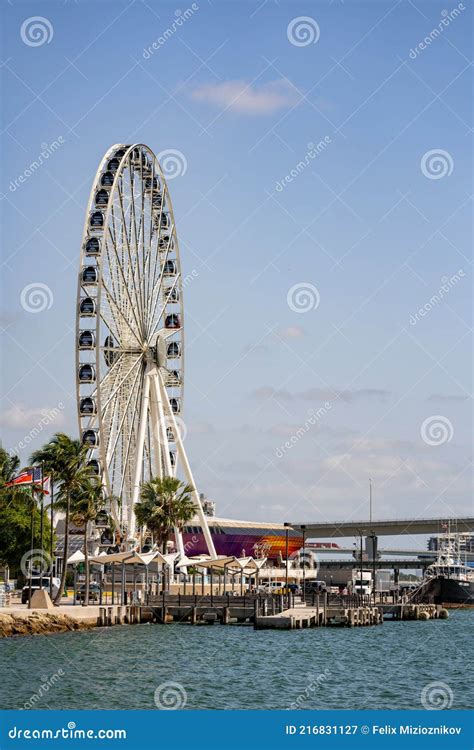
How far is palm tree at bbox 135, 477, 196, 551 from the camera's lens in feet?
286

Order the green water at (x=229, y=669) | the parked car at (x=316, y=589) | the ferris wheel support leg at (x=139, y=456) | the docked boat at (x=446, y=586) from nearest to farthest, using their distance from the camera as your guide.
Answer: the green water at (x=229, y=669), the ferris wheel support leg at (x=139, y=456), the parked car at (x=316, y=589), the docked boat at (x=446, y=586)

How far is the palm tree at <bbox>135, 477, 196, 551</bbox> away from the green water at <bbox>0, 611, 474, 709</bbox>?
18532mm

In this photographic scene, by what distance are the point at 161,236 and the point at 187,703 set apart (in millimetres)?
58300

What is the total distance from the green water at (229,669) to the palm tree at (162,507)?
60.8 ft

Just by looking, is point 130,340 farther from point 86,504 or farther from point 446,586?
point 446,586

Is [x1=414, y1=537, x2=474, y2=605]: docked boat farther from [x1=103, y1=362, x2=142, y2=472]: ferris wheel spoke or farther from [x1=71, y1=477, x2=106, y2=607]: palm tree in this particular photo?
[x1=71, y1=477, x2=106, y2=607]: palm tree

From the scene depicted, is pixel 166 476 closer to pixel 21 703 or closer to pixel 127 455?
pixel 127 455

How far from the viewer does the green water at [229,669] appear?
126ft

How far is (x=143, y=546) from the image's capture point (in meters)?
93.1

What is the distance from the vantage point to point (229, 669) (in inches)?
1850

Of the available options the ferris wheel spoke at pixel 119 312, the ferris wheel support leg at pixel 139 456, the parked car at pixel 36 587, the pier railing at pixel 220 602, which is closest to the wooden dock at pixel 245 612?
the pier railing at pixel 220 602

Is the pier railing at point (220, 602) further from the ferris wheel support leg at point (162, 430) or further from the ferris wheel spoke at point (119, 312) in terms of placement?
the ferris wheel spoke at point (119, 312)

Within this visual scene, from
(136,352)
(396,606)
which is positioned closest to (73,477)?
(136,352)

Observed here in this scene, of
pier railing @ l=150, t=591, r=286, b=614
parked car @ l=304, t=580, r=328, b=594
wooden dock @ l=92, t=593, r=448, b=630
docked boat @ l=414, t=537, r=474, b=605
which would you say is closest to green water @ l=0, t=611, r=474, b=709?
wooden dock @ l=92, t=593, r=448, b=630
